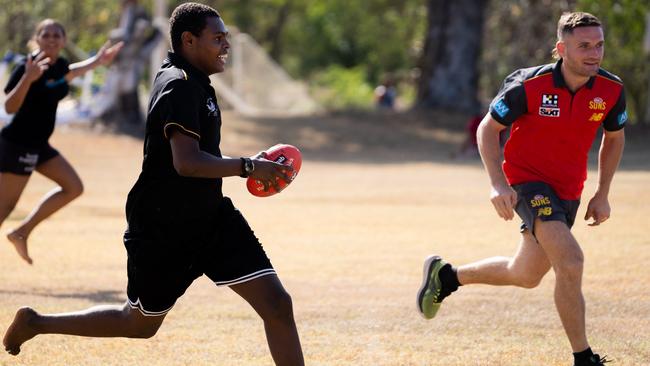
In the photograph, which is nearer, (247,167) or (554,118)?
(247,167)

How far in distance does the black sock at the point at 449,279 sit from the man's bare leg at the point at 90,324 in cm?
231

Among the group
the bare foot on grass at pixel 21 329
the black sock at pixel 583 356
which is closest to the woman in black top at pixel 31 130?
the bare foot on grass at pixel 21 329

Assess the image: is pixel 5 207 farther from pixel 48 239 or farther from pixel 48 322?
pixel 48 322

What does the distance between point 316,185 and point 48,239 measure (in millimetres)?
7706

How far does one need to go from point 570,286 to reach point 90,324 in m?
2.48

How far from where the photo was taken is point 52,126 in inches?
375

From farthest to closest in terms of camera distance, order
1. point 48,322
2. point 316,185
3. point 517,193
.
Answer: point 316,185, point 517,193, point 48,322

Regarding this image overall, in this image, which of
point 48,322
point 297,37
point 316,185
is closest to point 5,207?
point 48,322

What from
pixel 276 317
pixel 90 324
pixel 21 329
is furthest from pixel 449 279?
pixel 21 329

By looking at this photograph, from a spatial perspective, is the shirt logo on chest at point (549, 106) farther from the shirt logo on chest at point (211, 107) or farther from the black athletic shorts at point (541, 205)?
the shirt logo on chest at point (211, 107)

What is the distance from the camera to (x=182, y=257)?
5293mm

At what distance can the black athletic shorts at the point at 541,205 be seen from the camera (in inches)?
236

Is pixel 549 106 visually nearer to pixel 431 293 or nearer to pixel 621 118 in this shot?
pixel 621 118

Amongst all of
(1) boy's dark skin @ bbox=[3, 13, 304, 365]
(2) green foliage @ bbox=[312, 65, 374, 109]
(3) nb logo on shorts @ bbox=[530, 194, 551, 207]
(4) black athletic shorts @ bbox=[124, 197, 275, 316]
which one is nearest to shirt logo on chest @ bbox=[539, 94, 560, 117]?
(3) nb logo on shorts @ bbox=[530, 194, 551, 207]
